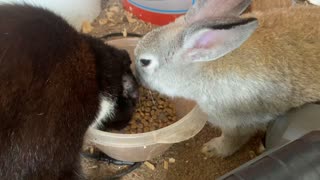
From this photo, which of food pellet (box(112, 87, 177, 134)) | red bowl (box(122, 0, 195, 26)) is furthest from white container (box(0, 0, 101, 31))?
food pellet (box(112, 87, 177, 134))

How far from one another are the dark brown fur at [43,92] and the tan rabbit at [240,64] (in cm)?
19

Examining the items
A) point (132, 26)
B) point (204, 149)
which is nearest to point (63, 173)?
point (204, 149)

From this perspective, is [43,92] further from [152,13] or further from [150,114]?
[152,13]

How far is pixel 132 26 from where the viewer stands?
1994 millimetres

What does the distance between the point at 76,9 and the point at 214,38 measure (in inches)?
30.9

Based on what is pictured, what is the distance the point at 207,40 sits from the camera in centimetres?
131

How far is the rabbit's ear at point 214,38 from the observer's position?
1.19m

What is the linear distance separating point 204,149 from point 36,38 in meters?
0.68

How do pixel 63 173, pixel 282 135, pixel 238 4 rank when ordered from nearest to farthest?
pixel 63 173, pixel 238 4, pixel 282 135

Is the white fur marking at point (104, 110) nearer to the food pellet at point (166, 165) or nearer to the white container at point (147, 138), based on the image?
the white container at point (147, 138)

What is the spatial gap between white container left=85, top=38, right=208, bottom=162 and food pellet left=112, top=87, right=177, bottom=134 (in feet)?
0.31

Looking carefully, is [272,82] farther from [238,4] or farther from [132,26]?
[132,26]

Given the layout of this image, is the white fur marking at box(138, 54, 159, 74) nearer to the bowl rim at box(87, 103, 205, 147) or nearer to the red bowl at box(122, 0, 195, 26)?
the bowl rim at box(87, 103, 205, 147)

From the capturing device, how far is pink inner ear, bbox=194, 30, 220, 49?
4.22 ft
